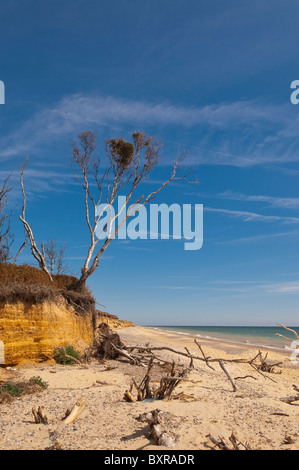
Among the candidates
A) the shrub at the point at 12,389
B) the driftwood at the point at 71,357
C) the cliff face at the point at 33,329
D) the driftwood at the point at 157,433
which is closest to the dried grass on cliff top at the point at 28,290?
the cliff face at the point at 33,329

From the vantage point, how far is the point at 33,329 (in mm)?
11617

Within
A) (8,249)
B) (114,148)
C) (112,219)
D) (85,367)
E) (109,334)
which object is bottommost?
(85,367)

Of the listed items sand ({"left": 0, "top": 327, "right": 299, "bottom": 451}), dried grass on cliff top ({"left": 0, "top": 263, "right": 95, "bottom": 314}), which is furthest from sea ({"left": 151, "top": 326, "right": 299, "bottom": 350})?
dried grass on cliff top ({"left": 0, "top": 263, "right": 95, "bottom": 314})

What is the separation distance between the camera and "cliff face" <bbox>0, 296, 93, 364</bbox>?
36.2ft

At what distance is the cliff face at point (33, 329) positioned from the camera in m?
11.0

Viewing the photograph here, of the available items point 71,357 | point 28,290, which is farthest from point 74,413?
point 28,290

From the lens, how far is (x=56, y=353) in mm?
11969

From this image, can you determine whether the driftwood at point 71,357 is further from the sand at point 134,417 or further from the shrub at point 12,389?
the shrub at point 12,389

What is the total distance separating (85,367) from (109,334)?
6.89 feet

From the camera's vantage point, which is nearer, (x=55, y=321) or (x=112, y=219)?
(x=55, y=321)

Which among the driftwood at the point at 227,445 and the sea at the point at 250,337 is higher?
the driftwood at the point at 227,445
